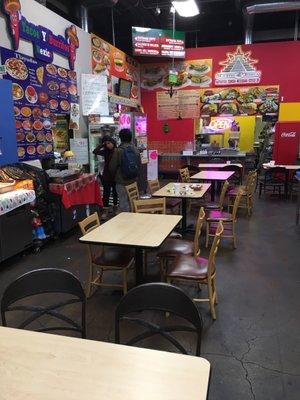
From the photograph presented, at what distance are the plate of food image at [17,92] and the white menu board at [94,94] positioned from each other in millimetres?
2035

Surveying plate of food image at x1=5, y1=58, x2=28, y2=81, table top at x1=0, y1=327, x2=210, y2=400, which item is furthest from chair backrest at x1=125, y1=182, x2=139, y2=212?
table top at x1=0, y1=327, x2=210, y2=400

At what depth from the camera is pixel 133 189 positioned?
5461mm

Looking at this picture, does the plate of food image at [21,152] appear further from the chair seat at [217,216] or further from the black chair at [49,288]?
the black chair at [49,288]

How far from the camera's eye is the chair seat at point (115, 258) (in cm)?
325

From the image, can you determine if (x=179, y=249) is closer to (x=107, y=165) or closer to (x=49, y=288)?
(x=49, y=288)

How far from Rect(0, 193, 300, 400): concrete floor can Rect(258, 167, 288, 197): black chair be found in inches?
113

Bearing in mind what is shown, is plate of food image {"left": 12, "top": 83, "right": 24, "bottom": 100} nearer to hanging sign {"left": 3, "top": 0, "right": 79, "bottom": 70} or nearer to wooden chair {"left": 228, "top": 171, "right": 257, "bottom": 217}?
hanging sign {"left": 3, "top": 0, "right": 79, "bottom": 70}

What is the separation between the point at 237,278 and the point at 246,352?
4.38ft

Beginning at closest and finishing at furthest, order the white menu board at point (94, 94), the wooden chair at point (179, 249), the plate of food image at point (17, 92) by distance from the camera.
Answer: the wooden chair at point (179, 249), the plate of food image at point (17, 92), the white menu board at point (94, 94)

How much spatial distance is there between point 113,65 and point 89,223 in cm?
672

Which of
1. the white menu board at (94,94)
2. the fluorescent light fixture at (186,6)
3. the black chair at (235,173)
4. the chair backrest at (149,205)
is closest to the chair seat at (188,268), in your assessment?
the chair backrest at (149,205)

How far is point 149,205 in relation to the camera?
4340mm

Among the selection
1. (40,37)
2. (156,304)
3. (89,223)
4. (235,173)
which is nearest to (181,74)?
(235,173)

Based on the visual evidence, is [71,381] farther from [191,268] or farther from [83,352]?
[191,268]
